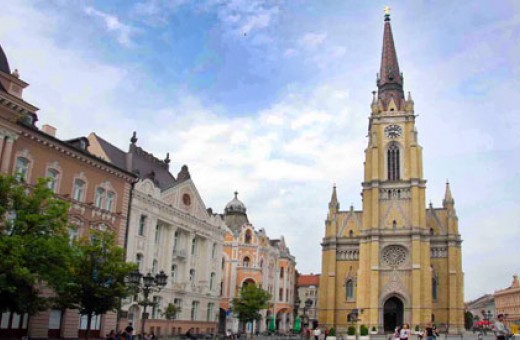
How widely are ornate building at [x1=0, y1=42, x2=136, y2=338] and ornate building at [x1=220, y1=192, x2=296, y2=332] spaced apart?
29494 millimetres

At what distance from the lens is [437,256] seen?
→ 74.7 metres

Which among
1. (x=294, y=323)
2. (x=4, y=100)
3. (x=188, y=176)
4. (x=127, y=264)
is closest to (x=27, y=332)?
(x=127, y=264)

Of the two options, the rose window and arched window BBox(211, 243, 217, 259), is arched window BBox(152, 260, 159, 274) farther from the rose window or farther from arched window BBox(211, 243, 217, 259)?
the rose window

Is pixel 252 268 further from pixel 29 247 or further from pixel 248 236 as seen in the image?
pixel 29 247

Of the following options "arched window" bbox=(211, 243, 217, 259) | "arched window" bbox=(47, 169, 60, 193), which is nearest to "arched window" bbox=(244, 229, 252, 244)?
"arched window" bbox=(211, 243, 217, 259)

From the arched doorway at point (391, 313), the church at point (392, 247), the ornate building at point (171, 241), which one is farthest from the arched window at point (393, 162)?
the ornate building at point (171, 241)

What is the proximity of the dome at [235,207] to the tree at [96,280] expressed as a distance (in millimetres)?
46734

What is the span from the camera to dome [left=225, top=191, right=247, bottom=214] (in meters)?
75.4

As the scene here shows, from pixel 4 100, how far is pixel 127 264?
1052cm

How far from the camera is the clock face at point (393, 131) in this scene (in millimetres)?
79688

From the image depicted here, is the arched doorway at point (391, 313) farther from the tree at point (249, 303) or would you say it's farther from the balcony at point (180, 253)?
the balcony at point (180, 253)

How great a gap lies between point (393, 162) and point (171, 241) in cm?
4259

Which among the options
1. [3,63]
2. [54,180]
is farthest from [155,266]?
[3,63]

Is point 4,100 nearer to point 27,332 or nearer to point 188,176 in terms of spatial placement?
point 27,332
